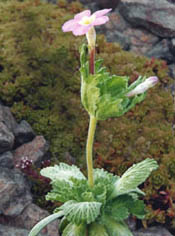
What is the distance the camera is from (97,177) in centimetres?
346

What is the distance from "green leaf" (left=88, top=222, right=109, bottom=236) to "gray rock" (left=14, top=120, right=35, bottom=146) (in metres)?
1.89

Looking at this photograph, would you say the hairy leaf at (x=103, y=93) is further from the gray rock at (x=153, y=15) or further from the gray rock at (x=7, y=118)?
the gray rock at (x=153, y=15)

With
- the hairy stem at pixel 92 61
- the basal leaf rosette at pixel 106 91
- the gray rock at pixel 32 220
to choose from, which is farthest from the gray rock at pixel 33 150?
the hairy stem at pixel 92 61

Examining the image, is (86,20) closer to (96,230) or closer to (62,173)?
(62,173)

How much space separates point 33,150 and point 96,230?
1729mm

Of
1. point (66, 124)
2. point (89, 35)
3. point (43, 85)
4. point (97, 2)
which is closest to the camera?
point (89, 35)

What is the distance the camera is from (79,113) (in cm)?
524

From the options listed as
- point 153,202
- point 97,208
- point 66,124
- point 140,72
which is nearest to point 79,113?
point 66,124

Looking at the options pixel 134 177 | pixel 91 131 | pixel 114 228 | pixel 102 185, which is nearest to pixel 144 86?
pixel 91 131

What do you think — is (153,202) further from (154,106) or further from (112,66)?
(112,66)

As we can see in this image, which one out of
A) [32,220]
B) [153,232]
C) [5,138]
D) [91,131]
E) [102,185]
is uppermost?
[91,131]

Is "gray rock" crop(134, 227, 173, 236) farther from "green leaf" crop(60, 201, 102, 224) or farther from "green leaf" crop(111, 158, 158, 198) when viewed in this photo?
"green leaf" crop(60, 201, 102, 224)

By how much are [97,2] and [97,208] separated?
467 cm

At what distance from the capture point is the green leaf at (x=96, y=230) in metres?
3.17
